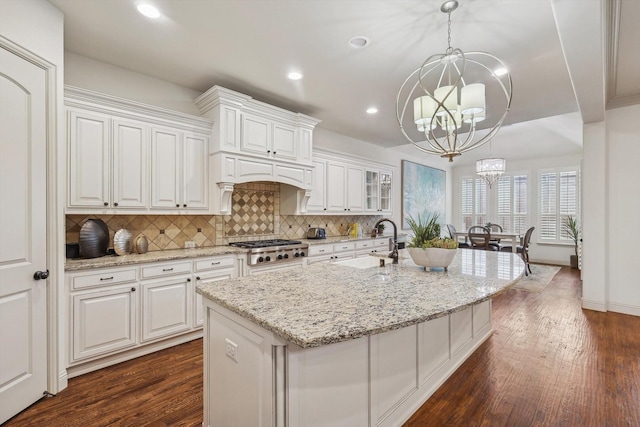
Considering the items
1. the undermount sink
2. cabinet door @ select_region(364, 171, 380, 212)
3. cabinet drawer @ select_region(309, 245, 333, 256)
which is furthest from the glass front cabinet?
the undermount sink

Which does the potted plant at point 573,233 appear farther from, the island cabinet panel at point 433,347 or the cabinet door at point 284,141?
the cabinet door at point 284,141

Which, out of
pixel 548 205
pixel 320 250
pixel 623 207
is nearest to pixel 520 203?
pixel 548 205

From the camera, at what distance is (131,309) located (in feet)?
8.52

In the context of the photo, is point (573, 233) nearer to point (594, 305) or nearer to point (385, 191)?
point (594, 305)

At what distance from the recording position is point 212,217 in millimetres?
3672

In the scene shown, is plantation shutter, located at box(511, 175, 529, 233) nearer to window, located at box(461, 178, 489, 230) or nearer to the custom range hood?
Answer: window, located at box(461, 178, 489, 230)

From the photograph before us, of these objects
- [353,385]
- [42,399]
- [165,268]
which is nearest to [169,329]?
[165,268]

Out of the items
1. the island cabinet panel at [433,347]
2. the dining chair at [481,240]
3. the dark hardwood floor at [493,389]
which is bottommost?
the dark hardwood floor at [493,389]

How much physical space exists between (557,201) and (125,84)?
8.91 metres

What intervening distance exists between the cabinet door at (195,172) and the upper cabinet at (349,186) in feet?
5.18

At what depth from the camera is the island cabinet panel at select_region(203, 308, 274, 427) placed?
4.13 feet

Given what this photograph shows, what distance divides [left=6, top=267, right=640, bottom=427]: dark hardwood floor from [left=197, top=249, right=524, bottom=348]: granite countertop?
2.89 feet

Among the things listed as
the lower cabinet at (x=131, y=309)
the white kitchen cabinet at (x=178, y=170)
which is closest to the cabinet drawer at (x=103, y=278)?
the lower cabinet at (x=131, y=309)

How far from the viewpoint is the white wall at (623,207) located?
3.66 meters
